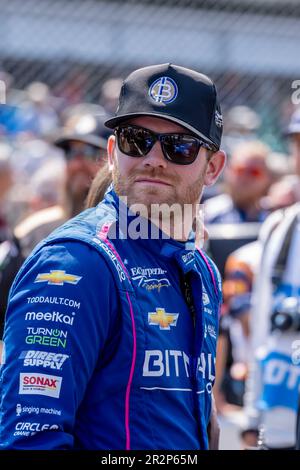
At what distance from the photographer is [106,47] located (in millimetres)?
8789

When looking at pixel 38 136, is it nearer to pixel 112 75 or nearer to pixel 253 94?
pixel 112 75

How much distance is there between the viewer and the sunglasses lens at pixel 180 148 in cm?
216

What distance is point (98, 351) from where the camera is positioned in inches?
75.5

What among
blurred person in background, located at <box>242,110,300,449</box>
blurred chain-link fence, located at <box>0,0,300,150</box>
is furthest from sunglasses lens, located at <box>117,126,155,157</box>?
blurred chain-link fence, located at <box>0,0,300,150</box>

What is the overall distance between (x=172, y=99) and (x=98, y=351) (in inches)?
24.2

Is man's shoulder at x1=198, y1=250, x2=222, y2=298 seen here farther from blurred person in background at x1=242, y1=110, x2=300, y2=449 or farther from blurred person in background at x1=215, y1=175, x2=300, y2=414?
blurred person in background at x1=215, y1=175, x2=300, y2=414

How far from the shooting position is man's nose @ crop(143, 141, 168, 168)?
7.12 ft

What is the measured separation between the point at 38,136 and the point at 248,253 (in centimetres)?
497

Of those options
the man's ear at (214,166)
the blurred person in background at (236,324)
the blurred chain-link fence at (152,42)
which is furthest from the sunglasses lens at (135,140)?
the blurred chain-link fence at (152,42)

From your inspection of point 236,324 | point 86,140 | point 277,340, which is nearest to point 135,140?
point 277,340

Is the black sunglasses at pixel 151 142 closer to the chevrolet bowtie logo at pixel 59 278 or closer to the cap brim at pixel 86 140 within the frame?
the chevrolet bowtie logo at pixel 59 278

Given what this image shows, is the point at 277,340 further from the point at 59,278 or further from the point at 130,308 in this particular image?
the point at 59,278

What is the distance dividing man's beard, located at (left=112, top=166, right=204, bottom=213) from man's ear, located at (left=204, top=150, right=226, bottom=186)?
15cm
